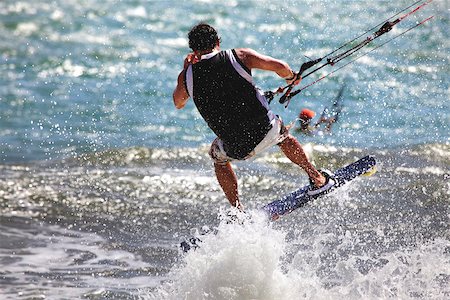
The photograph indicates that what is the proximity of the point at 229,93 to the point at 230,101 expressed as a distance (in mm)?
85

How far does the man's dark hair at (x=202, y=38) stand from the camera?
755 cm

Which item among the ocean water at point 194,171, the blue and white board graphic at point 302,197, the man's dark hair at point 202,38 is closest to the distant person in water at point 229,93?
the man's dark hair at point 202,38

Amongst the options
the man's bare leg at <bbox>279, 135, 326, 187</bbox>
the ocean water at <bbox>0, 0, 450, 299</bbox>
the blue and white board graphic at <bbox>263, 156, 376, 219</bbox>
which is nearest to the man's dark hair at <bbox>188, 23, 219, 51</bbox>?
the man's bare leg at <bbox>279, 135, 326, 187</bbox>

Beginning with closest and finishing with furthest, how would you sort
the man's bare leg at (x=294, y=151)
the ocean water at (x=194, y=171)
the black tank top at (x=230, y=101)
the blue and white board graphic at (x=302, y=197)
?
the black tank top at (x=230, y=101) → the ocean water at (x=194, y=171) → the man's bare leg at (x=294, y=151) → the blue and white board graphic at (x=302, y=197)

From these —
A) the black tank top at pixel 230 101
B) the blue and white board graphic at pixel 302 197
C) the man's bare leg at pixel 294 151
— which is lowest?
the blue and white board graphic at pixel 302 197

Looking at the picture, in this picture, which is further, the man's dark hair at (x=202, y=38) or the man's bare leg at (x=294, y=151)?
the man's bare leg at (x=294, y=151)

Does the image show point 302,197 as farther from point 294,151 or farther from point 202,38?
point 202,38

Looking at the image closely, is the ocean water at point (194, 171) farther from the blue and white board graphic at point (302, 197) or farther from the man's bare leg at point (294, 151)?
the man's bare leg at point (294, 151)

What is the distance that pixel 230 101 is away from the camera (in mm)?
7680

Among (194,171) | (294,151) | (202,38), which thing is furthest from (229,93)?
(194,171)

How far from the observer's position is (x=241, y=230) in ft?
25.1

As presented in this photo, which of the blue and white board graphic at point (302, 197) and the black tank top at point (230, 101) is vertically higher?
the black tank top at point (230, 101)

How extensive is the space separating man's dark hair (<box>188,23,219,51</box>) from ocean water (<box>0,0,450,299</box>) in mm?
1549

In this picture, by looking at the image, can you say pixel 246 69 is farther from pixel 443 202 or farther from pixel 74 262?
pixel 443 202
